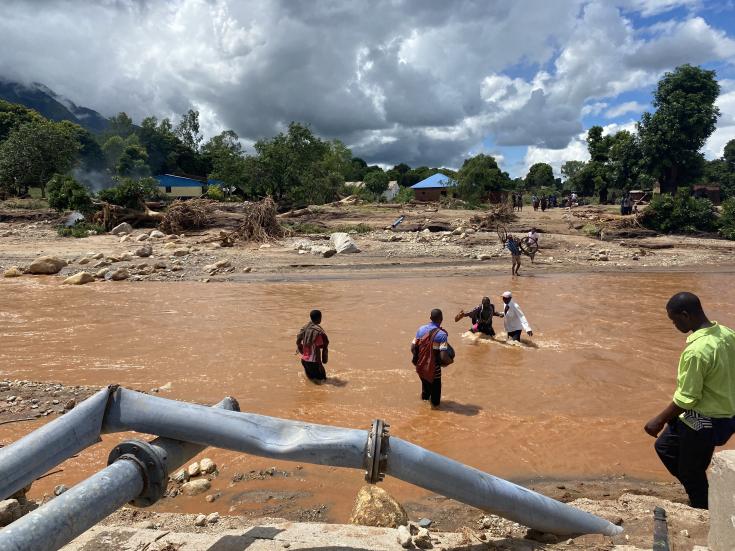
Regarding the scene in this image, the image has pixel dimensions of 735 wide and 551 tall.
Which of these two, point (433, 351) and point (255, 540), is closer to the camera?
point (255, 540)

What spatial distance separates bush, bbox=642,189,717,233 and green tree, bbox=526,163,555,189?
60.6 meters

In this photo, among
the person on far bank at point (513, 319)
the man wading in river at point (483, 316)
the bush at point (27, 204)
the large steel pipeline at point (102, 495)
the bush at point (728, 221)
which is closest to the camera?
the large steel pipeline at point (102, 495)

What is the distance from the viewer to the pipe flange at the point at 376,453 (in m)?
2.45

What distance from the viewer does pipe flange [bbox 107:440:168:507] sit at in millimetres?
2320

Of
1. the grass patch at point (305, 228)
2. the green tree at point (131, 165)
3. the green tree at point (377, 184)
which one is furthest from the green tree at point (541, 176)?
the grass patch at point (305, 228)

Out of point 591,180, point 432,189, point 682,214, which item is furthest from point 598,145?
point 682,214

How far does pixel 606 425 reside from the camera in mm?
6754

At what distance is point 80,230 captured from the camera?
83.4ft

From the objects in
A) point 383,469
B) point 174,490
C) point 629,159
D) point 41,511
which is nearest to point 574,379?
point 174,490

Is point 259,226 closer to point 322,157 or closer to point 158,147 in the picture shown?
point 322,157

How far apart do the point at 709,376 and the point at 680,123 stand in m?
37.4

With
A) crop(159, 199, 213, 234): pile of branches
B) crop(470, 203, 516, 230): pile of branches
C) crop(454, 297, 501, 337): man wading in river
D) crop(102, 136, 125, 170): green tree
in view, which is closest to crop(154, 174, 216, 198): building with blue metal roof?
crop(102, 136, 125, 170): green tree

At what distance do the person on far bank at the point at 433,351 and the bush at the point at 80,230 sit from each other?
76.9 ft

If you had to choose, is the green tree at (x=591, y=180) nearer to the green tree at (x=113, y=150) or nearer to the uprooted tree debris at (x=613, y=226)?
the uprooted tree debris at (x=613, y=226)
